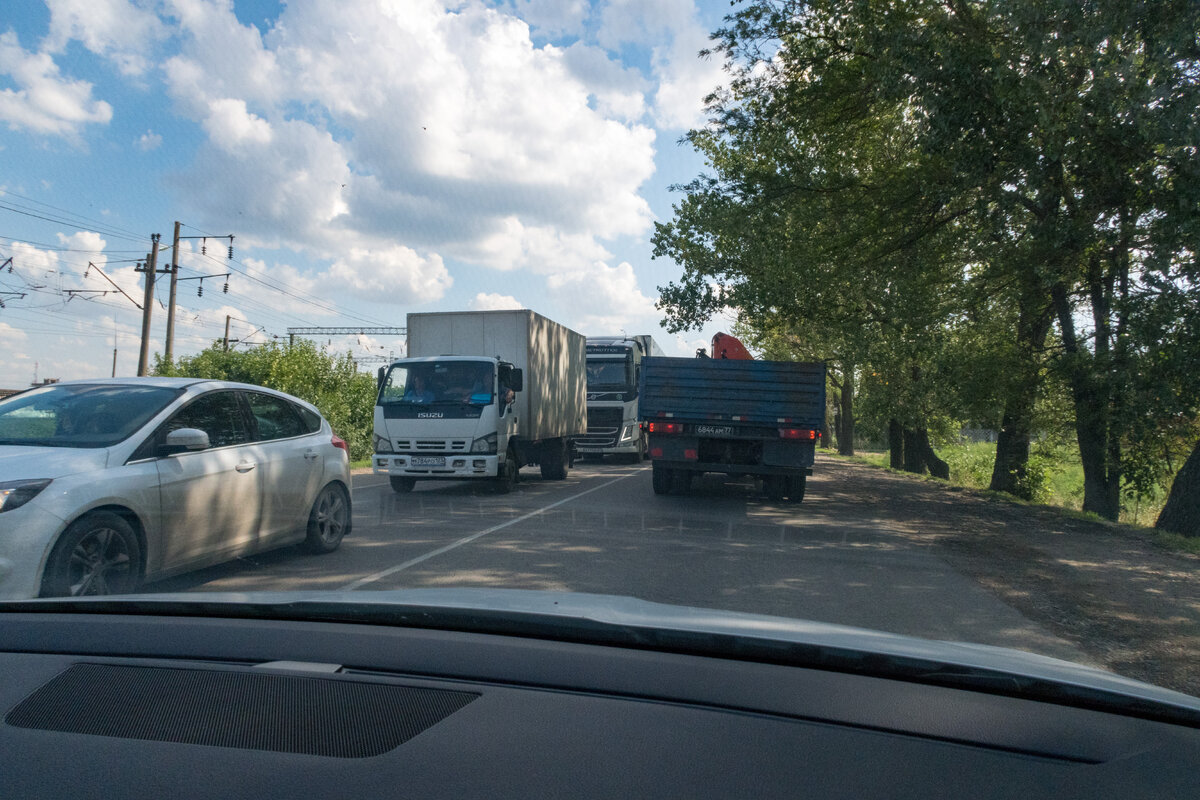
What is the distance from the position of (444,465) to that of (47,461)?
28.5ft

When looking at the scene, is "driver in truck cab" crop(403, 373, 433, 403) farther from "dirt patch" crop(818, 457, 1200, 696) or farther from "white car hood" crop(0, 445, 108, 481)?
"white car hood" crop(0, 445, 108, 481)

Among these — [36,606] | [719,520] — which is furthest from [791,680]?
[719,520]

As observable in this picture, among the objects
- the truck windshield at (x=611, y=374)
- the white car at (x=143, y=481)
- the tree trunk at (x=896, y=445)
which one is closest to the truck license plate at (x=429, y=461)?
the white car at (x=143, y=481)

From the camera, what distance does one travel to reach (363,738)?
179 centimetres

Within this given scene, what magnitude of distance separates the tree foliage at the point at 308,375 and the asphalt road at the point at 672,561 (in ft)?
46.4

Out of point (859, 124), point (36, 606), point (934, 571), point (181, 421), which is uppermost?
point (859, 124)

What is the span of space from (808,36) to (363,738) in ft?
48.0

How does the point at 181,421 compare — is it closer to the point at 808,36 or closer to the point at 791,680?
the point at 791,680

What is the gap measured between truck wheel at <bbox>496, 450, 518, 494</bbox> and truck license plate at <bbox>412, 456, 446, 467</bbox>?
1013 mm

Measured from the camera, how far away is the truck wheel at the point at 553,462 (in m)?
18.1

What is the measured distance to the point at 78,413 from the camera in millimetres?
6039

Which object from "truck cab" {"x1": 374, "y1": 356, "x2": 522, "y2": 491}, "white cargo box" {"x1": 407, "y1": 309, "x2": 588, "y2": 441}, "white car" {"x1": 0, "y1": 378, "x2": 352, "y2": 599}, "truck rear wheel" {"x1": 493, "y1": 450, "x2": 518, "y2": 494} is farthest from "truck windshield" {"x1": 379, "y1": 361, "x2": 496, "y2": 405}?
"white car" {"x1": 0, "y1": 378, "x2": 352, "y2": 599}

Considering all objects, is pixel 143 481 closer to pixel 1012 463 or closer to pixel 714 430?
pixel 714 430

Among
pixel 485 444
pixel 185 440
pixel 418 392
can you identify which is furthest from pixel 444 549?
pixel 418 392
